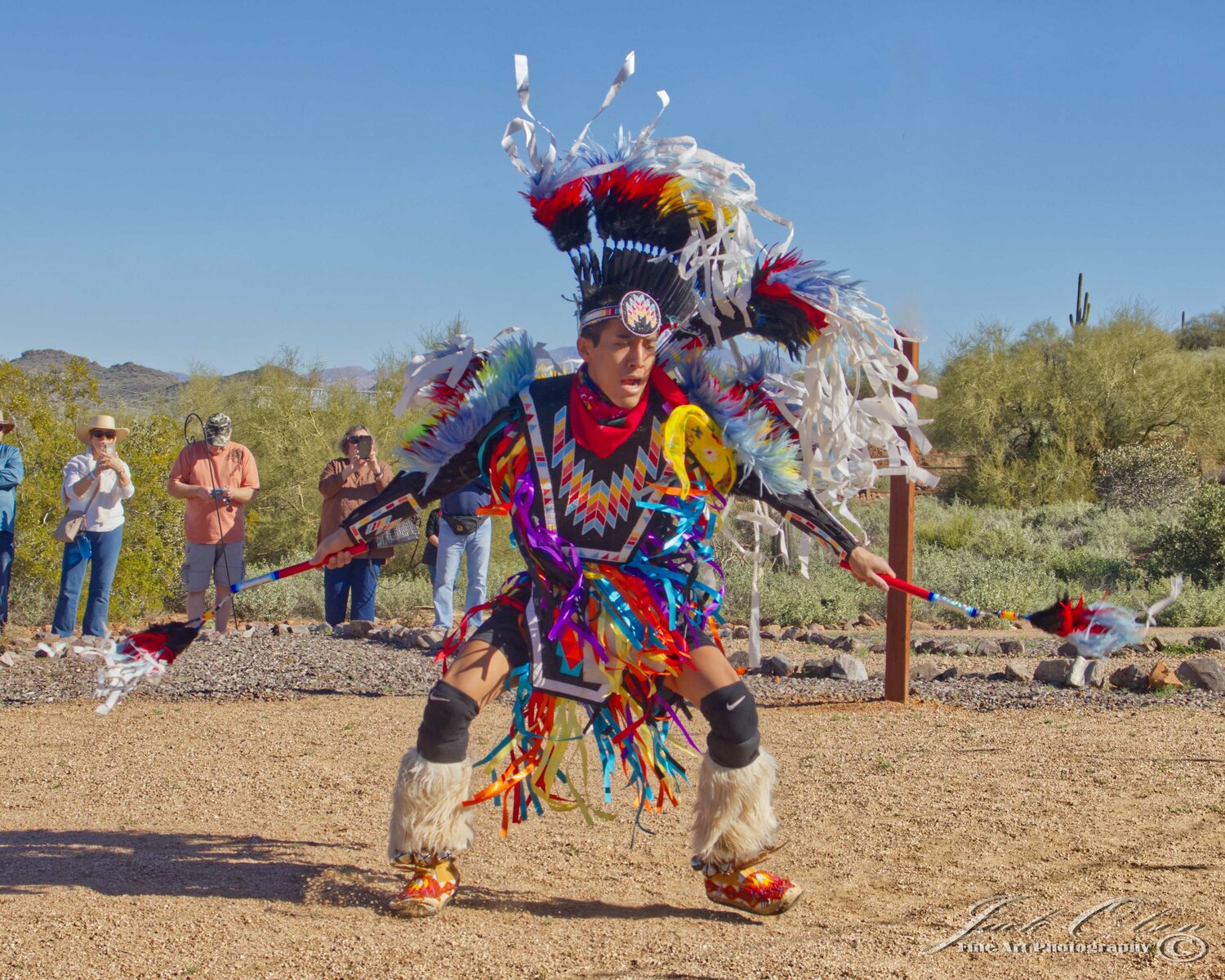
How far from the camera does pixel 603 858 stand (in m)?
4.47

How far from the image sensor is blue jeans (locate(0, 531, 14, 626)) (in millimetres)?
9180

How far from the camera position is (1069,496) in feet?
75.3

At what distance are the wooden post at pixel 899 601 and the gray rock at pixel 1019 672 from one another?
101 cm

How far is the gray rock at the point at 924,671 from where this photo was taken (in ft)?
26.8

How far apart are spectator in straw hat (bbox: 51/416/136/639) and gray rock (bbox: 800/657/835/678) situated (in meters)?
4.96

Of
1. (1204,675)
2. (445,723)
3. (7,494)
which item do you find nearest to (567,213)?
(445,723)

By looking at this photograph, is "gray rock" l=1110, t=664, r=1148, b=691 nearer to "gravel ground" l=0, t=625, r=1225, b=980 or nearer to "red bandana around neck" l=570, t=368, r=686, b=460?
"gravel ground" l=0, t=625, r=1225, b=980

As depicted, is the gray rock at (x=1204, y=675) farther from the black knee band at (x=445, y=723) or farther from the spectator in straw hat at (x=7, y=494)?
the spectator in straw hat at (x=7, y=494)

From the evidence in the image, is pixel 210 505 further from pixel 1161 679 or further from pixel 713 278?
pixel 1161 679

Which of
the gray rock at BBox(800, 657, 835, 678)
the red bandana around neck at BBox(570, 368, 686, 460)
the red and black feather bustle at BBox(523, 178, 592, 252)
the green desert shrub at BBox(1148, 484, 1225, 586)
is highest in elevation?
the green desert shrub at BBox(1148, 484, 1225, 586)

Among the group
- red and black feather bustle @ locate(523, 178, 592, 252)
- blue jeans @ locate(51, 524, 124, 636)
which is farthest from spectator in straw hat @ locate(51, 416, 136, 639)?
red and black feather bustle @ locate(523, 178, 592, 252)

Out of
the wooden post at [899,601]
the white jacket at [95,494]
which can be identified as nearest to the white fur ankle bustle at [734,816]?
the wooden post at [899,601]

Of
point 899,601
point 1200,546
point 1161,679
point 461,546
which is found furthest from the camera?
point 1200,546

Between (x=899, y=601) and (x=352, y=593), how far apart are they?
4.53 metres
